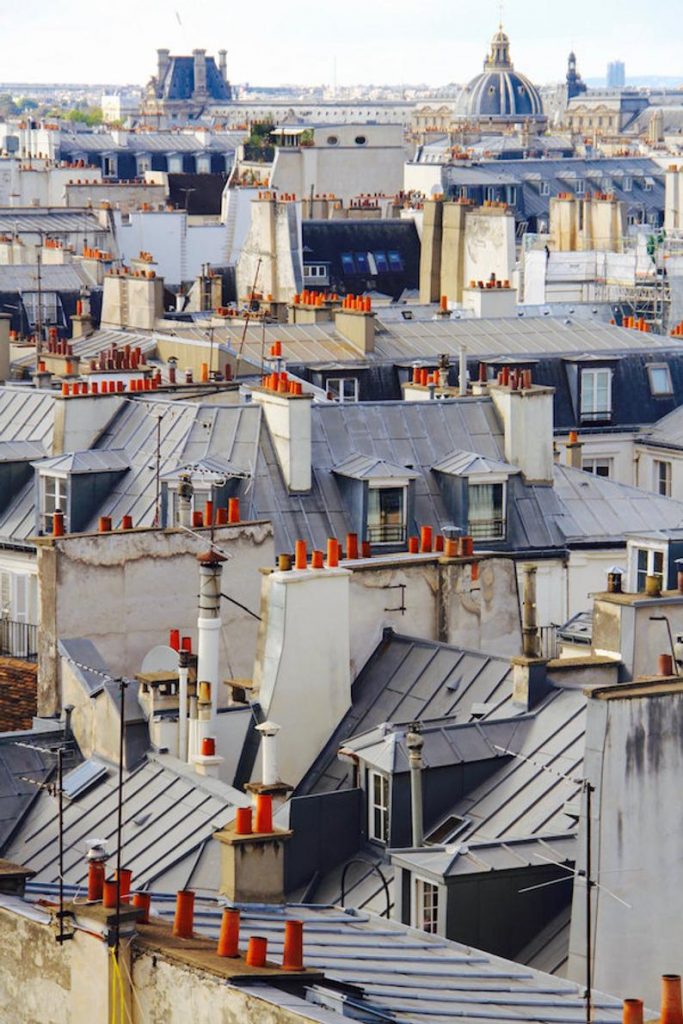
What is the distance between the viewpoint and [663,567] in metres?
37.5

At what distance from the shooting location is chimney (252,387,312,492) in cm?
4181

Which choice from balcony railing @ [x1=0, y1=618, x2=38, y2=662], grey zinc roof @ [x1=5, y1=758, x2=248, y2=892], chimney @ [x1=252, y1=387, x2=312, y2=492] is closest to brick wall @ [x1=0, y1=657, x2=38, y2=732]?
balcony railing @ [x1=0, y1=618, x2=38, y2=662]

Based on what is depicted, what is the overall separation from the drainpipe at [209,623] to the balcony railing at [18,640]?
29.3 feet

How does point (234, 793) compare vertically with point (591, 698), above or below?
below

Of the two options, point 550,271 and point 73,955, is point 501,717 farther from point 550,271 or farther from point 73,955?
point 550,271

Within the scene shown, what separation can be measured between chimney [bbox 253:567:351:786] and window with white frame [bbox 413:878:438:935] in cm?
495

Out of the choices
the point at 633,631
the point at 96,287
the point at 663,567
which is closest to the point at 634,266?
the point at 96,287

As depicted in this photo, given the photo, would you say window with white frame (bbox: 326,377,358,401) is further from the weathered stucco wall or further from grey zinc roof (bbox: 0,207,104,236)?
grey zinc roof (bbox: 0,207,104,236)

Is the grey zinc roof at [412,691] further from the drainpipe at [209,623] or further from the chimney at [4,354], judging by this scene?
the chimney at [4,354]

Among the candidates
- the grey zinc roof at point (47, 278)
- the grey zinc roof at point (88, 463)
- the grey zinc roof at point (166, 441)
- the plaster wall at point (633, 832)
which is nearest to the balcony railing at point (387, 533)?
the grey zinc roof at point (166, 441)

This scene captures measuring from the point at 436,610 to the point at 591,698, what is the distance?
32.1 feet

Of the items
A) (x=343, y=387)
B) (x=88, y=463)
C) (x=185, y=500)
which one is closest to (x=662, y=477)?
(x=343, y=387)

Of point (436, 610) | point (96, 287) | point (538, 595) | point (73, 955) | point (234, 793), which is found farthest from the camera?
point (96, 287)

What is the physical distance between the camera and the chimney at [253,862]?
25.2m
